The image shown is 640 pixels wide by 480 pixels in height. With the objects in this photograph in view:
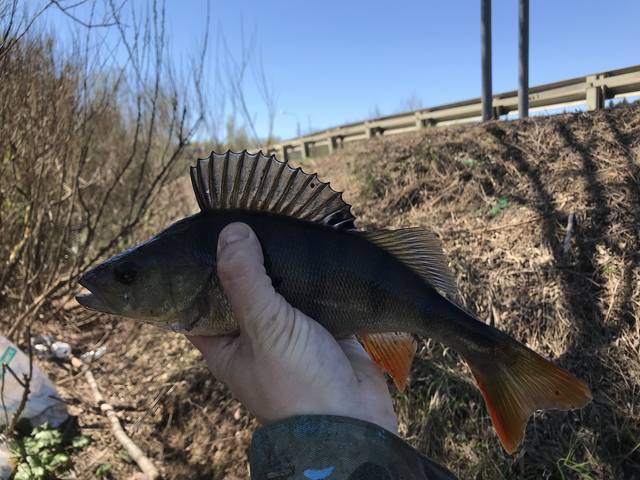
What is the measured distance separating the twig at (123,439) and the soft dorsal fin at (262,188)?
113 inches

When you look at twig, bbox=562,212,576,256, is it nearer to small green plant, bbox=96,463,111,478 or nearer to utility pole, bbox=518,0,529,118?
utility pole, bbox=518,0,529,118

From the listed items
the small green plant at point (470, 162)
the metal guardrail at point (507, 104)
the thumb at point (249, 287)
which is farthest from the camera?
the metal guardrail at point (507, 104)

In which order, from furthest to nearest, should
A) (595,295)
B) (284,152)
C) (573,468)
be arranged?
(284,152) → (595,295) → (573,468)

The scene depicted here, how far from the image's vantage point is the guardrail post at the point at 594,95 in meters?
7.12

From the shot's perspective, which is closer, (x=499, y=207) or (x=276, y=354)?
(x=276, y=354)

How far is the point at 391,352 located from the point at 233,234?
2.70 feet

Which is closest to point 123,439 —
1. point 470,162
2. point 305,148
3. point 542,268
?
point 542,268

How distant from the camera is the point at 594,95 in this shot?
715 cm

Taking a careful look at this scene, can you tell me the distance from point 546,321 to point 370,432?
2.59 m

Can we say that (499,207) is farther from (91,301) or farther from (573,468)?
(91,301)

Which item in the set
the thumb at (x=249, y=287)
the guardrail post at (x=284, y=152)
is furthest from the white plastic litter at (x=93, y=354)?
the guardrail post at (x=284, y=152)

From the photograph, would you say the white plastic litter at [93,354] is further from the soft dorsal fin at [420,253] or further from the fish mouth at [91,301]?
the soft dorsal fin at [420,253]

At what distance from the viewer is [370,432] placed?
1780 mm

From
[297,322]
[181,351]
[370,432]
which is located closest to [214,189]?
[297,322]
